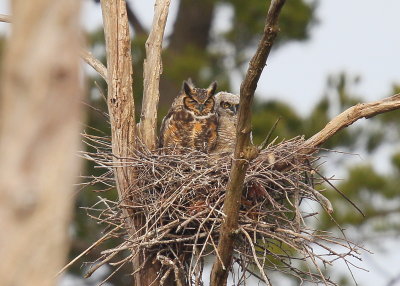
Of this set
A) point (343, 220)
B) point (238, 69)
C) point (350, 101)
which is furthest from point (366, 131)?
point (238, 69)

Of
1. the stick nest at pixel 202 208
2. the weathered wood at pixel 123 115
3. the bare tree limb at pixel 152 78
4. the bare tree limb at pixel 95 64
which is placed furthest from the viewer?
the bare tree limb at pixel 95 64

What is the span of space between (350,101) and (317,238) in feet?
19.2

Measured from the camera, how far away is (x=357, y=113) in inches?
A: 166

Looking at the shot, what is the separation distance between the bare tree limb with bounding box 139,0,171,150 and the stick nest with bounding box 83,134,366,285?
14 centimetres

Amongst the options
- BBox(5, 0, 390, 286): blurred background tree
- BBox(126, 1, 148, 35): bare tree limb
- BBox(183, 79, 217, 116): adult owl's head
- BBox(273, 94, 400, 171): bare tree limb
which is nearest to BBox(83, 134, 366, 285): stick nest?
BBox(273, 94, 400, 171): bare tree limb

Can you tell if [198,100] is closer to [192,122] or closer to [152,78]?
[192,122]

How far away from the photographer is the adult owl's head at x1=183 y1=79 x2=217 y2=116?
205 inches

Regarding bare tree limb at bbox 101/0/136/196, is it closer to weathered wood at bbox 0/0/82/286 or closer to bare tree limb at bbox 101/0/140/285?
bare tree limb at bbox 101/0/140/285

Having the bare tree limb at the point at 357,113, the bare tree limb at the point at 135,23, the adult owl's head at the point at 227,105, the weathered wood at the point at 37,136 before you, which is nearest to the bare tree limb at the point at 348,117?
the bare tree limb at the point at 357,113

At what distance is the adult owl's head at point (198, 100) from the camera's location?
205 inches

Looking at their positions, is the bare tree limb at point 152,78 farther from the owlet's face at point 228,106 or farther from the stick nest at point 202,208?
the owlet's face at point 228,106

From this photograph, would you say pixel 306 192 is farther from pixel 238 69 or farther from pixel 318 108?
pixel 238 69

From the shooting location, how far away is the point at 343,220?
948 centimetres

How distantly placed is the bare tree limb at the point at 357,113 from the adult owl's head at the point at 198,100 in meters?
0.99
